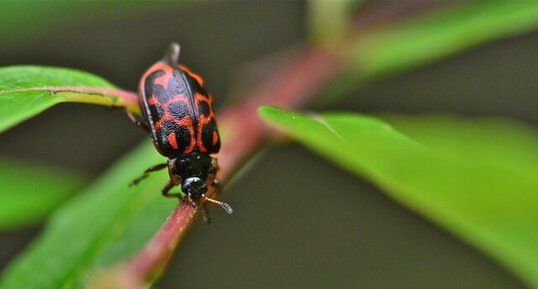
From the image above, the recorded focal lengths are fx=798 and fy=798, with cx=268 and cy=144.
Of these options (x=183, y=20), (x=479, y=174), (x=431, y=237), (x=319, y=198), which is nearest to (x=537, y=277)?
(x=479, y=174)

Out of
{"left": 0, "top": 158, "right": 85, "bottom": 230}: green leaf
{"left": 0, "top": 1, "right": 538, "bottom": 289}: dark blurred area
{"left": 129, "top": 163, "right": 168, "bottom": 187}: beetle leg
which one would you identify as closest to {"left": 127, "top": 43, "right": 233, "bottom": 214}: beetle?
{"left": 129, "top": 163, "right": 168, "bottom": 187}: beetle leg

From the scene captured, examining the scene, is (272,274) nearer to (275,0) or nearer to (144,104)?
(275,0)

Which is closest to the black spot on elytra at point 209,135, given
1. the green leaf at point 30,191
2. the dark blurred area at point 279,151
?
the green leaf at point 30,191

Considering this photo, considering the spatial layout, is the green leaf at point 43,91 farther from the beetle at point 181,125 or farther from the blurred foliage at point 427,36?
the blurred foliage at point 427,36

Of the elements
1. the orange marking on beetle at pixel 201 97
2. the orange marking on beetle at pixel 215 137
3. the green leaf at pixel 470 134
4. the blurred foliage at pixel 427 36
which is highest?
the blurred foliage at pixel 427 36

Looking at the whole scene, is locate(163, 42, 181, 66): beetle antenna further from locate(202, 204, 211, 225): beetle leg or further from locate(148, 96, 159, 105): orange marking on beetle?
locate(202, 204, 211, 225): beetle leg

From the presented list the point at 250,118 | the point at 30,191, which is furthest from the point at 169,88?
the point at 30,191

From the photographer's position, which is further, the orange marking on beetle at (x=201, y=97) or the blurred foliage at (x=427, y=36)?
the blurred foliage at (x=427, y=36)
